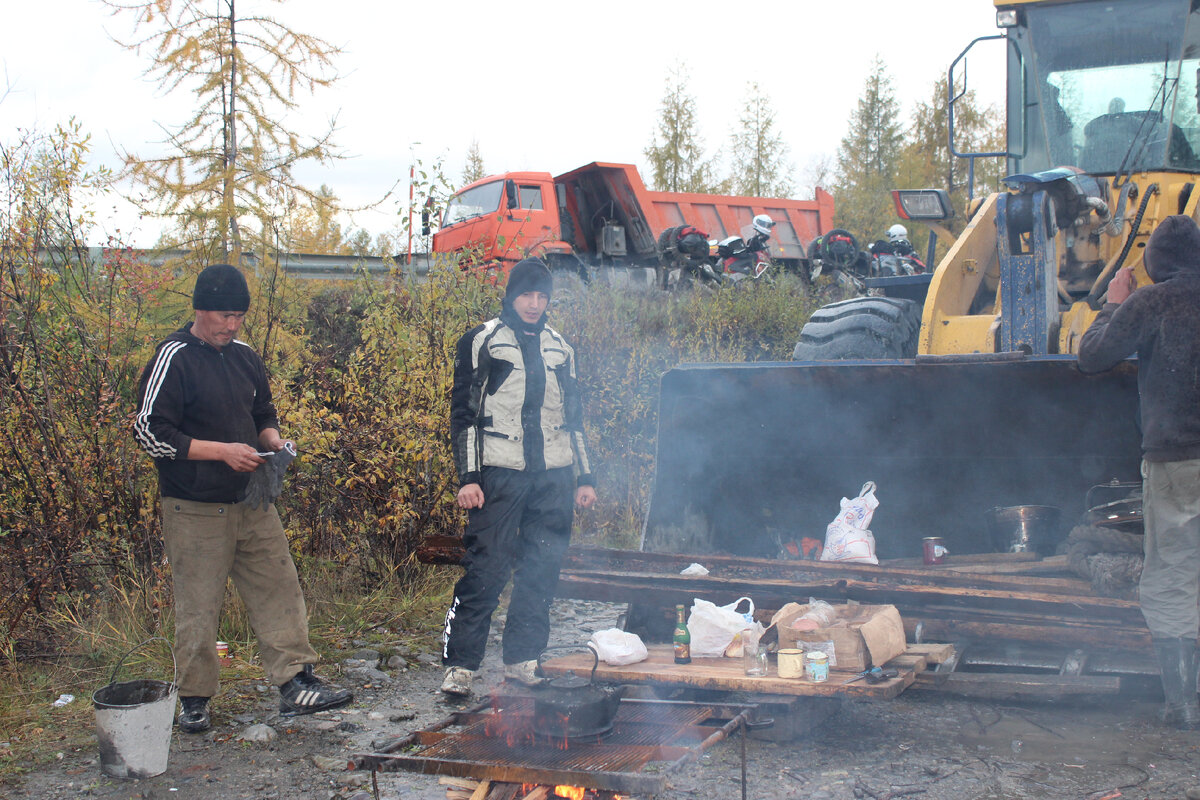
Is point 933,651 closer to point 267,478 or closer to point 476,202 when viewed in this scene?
point 267,478

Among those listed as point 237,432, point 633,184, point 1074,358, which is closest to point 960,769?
point 1074,358

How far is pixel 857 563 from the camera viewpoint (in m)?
4.96

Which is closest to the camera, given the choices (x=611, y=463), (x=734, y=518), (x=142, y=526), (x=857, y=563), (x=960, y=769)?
(x=960, y=769)

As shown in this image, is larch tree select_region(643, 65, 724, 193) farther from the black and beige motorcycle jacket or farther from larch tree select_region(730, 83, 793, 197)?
the black and beige motorcycle jacket

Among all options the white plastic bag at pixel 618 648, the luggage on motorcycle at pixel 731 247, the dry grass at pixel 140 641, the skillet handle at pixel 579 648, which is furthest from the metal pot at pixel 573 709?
the luggage on motorcycle at pixel 731 247

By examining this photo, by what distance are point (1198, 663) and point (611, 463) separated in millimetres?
4759

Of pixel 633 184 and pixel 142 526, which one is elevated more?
pixel 633 184

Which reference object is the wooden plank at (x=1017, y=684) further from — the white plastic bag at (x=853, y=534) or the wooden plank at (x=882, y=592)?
the white plastic bag at (x=853, y=534)

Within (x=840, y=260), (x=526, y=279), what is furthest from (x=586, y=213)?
(x=526, y=279)

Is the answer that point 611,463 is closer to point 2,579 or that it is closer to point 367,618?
point 367,618

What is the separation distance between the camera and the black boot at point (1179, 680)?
393 centimetres

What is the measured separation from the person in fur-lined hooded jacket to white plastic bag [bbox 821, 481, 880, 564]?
53.9 inches

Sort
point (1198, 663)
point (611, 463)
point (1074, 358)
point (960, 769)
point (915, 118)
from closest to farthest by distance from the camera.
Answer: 1. point (960, 769)
2. point (1198, 663)
3. point (1074, 358)
4. point (611, 463)
5. point (915, 118)

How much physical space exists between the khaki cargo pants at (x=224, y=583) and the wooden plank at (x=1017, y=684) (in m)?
2.67
